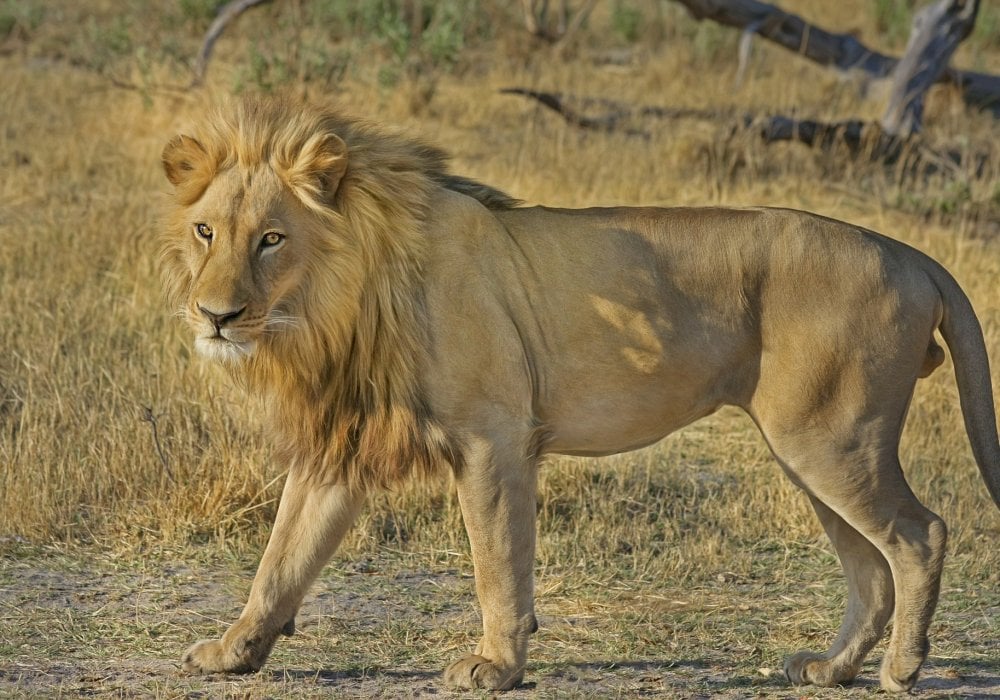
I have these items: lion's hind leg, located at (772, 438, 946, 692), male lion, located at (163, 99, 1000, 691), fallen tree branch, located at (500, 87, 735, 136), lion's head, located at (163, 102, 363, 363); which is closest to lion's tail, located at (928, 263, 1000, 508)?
male lion, located at (163, 99, 1000, 691)

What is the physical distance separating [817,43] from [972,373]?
23.8 feet

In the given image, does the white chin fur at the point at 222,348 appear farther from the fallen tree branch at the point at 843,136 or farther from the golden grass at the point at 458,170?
the fallen tree branch at the point at 843,136

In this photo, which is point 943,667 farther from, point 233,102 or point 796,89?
point 796,89

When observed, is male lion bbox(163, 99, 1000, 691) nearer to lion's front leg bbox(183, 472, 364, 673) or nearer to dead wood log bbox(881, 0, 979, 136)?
lion's front leg bbox(183, 472, 364, 673)

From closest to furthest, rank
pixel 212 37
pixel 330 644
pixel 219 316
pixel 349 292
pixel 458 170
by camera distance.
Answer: pixel 219 316 → pixel 349 292 → pixel 330 644 → pixel 458 170 → pixel 212 37

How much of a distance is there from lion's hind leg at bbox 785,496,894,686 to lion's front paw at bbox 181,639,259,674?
4.73ft

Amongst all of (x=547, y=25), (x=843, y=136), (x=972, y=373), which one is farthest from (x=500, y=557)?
(x=547, y=25)

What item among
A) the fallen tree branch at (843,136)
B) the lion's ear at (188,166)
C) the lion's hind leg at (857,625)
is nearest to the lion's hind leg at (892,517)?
the lion's hind leg at (857,625)

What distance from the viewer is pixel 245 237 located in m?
3.31

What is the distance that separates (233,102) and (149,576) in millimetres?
1652

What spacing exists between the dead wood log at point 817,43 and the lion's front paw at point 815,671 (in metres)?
6.94

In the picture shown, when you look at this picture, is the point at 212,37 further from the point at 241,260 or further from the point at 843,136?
the point at 241,260

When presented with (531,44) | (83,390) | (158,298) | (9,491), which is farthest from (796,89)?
(9,491)

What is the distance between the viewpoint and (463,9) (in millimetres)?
12148
